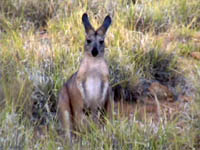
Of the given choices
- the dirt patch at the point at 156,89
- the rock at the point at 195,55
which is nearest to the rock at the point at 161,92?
the dirt patch at the point at 156,89

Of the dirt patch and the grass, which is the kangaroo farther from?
the dirt patch

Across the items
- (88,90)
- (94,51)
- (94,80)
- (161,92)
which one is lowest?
(161,92)

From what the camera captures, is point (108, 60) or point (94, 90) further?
point (108, 60)

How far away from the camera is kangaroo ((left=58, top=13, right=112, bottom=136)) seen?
5230mm

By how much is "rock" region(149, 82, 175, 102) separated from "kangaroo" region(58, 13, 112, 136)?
1.18 metres

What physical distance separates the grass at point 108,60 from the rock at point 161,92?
0.36 ft

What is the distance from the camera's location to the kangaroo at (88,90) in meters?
5.23

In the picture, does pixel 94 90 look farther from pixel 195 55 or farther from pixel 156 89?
pixel 195 55

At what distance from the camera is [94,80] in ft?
17.3

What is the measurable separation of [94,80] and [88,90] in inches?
4.7

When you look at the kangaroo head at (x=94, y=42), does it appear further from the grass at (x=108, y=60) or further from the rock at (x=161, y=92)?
the rock at (x=161, y=92)

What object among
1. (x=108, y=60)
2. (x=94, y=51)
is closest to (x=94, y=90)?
(x=94, y=51)

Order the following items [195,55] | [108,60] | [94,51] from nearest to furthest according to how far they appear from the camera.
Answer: [94,51]
[108,60]
[195,55]

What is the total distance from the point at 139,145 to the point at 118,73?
2.03 m
